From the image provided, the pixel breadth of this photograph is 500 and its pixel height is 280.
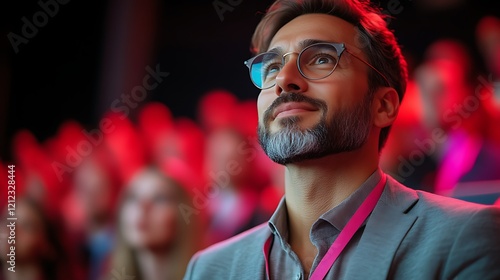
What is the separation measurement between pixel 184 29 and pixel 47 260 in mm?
1300

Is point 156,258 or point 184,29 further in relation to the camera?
point 184,29

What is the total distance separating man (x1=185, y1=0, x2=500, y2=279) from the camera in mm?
1081

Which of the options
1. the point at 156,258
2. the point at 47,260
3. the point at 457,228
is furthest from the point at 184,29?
the point at 457,228

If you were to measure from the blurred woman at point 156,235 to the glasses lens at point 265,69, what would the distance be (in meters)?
1.07

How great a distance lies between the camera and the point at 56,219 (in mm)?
2633

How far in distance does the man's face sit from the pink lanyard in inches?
5.0

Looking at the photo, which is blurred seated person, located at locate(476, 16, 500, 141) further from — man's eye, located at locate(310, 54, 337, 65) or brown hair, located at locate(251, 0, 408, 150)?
man's eye, located at locate(310, 54, 337, 65)

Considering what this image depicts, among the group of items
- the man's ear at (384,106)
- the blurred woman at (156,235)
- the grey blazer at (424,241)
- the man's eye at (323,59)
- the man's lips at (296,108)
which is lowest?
the blurred woman at (156,235)

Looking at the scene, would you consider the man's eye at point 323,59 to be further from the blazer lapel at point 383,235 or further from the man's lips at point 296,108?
the blazer lapel at point 383,235

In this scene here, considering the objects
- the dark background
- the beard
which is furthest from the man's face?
the dark background

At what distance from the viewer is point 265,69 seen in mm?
1391

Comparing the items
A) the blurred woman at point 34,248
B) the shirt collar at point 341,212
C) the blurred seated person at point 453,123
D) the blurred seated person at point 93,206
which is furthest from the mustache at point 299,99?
the blurred woman at point 34,248

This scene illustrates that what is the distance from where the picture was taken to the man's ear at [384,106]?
1.36 m

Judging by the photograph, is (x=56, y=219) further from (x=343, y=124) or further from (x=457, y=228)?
(x=457, y=228)
